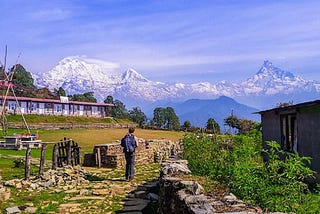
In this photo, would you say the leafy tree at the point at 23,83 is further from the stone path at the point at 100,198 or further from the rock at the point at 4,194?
the rock at the point at 4,194

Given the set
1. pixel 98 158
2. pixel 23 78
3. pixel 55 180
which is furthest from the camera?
pixel 23 78

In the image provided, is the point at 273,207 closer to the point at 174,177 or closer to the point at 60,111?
the point at 174,177

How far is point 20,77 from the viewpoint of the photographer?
98.8 meters

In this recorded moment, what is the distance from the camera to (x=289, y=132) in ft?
61.1

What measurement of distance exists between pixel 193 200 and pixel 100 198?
6.75 m

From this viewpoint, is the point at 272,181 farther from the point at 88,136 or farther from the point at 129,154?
the point at 88,136

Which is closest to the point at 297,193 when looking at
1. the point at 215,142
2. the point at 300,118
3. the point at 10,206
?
the point at 215,142

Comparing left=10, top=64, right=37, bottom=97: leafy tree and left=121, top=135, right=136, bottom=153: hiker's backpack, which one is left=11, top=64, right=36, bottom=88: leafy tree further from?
left=121, top=135, right=136, bottom=153: hiker's backpack

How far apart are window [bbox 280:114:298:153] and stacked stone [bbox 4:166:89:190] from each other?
339 inches

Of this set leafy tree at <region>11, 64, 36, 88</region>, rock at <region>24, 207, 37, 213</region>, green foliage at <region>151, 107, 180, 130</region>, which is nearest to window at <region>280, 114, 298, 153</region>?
rock at <region>24, 207, 37, 213</region>

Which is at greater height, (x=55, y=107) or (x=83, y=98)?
(x=83, y=98)

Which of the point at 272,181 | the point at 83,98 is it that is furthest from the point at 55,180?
the point at 83,98

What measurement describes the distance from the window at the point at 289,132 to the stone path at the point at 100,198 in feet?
19.9

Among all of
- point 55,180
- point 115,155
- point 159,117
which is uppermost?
point 159,117
